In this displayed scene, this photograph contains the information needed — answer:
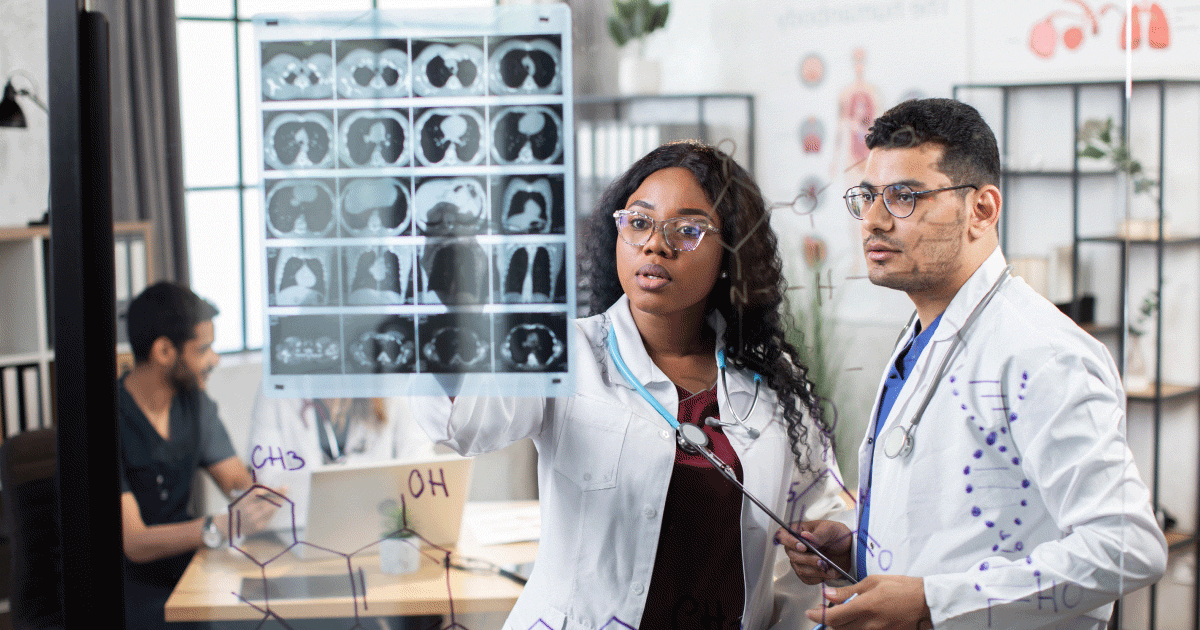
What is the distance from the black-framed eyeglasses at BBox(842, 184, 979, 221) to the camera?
0.83 metres

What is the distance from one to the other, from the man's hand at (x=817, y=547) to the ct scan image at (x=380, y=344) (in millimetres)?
469

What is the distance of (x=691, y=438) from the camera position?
0.87 meters

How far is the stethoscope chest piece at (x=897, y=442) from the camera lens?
84 centimetres

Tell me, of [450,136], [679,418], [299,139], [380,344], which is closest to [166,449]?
[380,344]

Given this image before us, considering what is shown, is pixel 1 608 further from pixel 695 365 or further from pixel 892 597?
pixel 892 597

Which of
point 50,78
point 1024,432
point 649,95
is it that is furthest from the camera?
point 50,78

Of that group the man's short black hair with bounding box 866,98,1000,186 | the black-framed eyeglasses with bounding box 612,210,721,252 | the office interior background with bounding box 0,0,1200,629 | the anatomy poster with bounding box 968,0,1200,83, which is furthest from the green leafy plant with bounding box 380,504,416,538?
the anatomy poster with bounding box 968,0,1200,83

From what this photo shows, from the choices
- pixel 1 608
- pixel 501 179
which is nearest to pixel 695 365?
pixel 501 179

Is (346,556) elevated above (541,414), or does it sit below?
below

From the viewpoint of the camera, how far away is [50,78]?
3.34 feet

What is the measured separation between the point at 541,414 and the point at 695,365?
0.60 ft

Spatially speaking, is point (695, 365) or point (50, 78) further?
point (50, 78)

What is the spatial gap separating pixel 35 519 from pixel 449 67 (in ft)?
2.68

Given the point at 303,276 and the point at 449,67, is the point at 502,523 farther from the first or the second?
the point at 449,67
